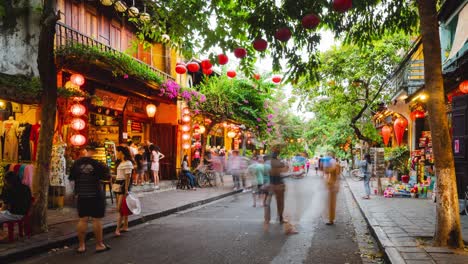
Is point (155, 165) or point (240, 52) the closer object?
point (240, 52)

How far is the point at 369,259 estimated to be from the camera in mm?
6609

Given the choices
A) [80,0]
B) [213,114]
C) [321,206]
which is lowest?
[321,206]

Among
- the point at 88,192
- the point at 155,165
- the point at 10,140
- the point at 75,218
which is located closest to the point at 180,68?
the point at 10,140

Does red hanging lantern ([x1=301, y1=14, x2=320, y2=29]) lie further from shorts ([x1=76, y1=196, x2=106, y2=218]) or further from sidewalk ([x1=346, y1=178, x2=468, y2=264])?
shorts ([x1=76, y1=196, x2=106, y2=218])

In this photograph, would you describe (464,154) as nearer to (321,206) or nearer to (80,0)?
(321,206)

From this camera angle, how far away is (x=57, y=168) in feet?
35.8

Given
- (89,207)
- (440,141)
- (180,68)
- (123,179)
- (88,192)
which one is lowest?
(89,207)

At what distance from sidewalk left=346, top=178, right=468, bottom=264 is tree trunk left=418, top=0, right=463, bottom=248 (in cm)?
36

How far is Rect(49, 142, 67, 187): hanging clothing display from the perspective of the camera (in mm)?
10875

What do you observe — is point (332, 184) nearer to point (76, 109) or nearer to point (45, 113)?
point (45, 113)

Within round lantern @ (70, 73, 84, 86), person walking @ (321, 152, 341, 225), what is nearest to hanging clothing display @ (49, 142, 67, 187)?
round lantern @ (70, 73, 84, 86)

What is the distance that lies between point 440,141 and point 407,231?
94.2 inches

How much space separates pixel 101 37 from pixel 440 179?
44.4 feet

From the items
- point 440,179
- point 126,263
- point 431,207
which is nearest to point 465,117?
point 431,207
